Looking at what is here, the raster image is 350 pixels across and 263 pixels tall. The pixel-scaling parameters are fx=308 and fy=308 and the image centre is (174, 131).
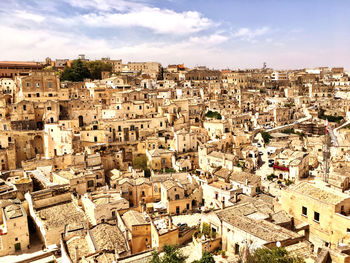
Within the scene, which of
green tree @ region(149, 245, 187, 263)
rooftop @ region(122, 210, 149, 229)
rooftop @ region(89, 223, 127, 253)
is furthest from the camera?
rooftop @ region(122, 210, 149, 229)

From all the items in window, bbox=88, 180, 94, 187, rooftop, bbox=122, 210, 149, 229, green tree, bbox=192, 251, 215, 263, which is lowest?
rooftop, bbox=122, 210, 149, 229

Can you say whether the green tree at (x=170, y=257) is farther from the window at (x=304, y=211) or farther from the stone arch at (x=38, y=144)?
the stone arch at (x=38, y=144)

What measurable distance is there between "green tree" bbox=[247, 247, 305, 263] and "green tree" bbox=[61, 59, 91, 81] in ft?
168

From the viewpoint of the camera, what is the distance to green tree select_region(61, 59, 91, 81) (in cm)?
5697

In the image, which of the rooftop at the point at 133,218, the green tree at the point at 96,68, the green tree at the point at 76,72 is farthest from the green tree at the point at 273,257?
the green tree at the point at 96,68

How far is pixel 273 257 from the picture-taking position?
13047mm

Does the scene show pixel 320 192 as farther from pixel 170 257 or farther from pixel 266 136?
pixel 266 136

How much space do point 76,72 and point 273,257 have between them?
52.7 m

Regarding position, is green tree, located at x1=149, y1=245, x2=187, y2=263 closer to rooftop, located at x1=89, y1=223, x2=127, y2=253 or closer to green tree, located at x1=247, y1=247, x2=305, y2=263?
rooftop, located at x1=89, y1=223, x2=127, y2=253

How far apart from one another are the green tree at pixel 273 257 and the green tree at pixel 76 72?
51.1 m

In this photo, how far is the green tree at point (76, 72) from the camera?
2243 inches

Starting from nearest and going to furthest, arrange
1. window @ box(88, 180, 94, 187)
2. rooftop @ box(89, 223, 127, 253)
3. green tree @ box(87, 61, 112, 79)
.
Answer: rooftop @ box(89, 223, 127, 253)
window @ box(88, 180, 94, 187)
green tree @ box(87, 61, 112, 79)

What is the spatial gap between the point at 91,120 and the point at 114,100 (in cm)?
441

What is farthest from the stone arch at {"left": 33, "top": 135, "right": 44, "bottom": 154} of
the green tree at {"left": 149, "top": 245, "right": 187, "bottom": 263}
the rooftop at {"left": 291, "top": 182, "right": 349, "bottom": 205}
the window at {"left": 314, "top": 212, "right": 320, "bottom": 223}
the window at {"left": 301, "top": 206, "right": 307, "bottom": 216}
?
the window at {"left": 314, "top": 212, "right": 320, "bottom": 223}
